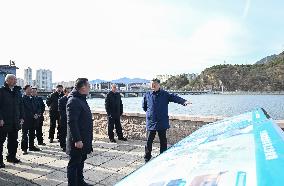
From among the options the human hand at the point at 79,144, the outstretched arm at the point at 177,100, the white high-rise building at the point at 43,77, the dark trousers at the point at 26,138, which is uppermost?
the white high-rise building at the point at 43,77

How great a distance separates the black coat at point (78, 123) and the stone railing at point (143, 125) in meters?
3.88

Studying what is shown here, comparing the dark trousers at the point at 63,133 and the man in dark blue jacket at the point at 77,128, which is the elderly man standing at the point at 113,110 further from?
the man in dark blue jacket at the point at 77,128

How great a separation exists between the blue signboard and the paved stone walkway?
3.37 metres

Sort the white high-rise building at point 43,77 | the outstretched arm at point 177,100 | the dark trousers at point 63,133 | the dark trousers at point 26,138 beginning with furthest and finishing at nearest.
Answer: the white high-rise building at point 43,77, the dark trousers at point 63,133, the dark trousers at point 26,138, the outstretched arm at point 177,100

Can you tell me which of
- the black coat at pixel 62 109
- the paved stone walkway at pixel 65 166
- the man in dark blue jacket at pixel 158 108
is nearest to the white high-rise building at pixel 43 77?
the black coat at pixel 62 109

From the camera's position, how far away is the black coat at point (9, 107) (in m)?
6.37

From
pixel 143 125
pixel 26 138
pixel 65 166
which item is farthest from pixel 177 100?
pixel 26 138

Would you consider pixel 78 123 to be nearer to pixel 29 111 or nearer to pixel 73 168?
pixel 73 168

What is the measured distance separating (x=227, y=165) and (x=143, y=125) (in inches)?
299

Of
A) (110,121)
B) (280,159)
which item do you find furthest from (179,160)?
(110,121)

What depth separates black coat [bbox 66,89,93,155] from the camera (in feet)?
14.7

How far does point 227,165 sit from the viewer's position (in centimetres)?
162

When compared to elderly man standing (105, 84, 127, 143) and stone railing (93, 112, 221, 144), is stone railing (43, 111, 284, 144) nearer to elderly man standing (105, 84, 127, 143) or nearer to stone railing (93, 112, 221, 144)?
stone railing (93, 112, 221, 144)

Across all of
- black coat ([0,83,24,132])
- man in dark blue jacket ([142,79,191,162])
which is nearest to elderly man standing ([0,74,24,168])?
black coat ([0,83,24,132])
